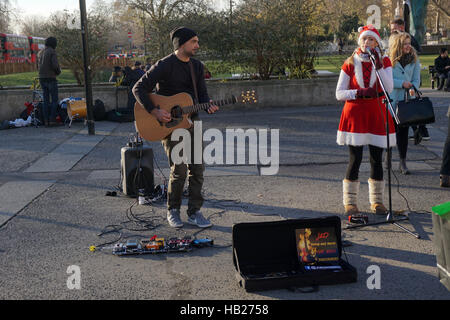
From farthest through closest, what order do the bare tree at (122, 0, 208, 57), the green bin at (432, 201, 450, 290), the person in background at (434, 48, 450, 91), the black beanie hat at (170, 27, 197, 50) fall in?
the person in background at (434, 48, 450, 91) < the bare tree at (122, 0, 208, 57) < the black beanie hat at (170, 27, 197, 50) < the green bin at (432, 201, 450, 290)

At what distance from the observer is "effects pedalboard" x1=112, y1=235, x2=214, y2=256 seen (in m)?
4.97

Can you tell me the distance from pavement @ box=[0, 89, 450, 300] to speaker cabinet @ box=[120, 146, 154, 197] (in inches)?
7.8

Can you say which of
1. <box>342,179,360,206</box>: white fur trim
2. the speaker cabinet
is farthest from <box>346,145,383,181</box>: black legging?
the speaker cabinet

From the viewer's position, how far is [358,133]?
5.65 meters

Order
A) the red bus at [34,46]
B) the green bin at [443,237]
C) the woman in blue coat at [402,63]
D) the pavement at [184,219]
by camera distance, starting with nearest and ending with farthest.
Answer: the green bin at [443,237], the pavement at [184,219], the woman in blue coat at [402,63], the red bus at [34,46]

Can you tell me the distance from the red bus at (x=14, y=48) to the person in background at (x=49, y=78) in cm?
3227

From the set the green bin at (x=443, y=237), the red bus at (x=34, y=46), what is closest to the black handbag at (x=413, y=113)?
the green bin at (x=443, y=237)

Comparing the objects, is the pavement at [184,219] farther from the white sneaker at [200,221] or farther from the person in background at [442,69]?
the person in background at [442,69]

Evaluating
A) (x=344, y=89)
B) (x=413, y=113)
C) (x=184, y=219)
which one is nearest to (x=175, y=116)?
(x=184, y=219)

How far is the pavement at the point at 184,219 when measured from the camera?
4.18 m

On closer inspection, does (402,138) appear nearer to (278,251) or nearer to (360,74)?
(360,74)

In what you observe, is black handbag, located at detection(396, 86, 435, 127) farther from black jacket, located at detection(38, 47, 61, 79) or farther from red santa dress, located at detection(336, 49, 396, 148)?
black jacket, located at detection(38, 47, 61, 79)
